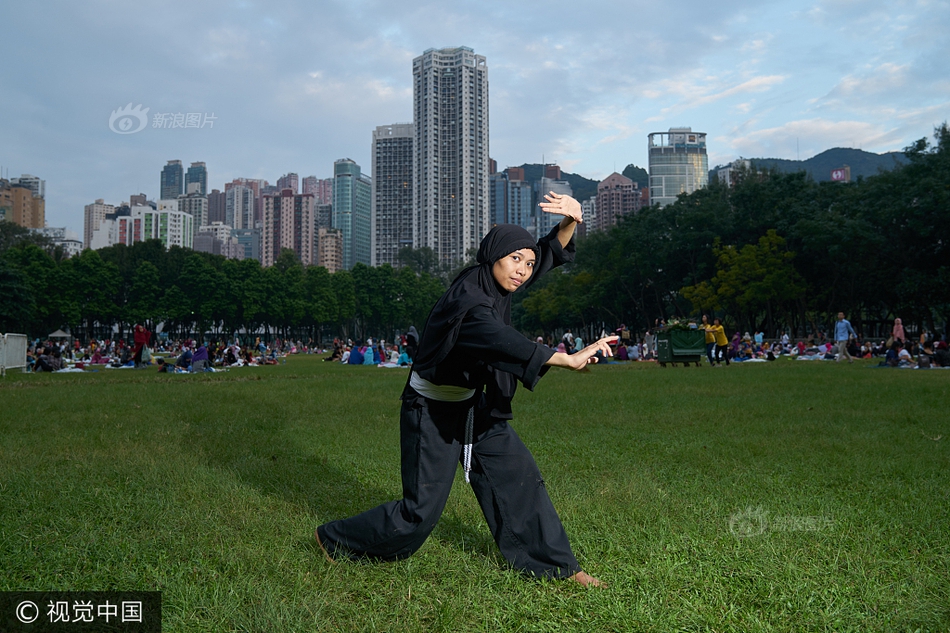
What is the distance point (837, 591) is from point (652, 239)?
5142cm

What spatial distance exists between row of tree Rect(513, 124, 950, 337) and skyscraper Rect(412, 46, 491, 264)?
91025mm

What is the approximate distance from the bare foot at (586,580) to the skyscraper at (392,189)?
15736 cm

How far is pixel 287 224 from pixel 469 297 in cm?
19607

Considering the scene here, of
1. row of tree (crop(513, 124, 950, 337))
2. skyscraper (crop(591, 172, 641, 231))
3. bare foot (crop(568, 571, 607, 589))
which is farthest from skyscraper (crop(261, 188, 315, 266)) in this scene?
bare foot (crop(568, 571, 607, 589))

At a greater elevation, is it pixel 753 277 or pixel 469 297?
pixel 753 277

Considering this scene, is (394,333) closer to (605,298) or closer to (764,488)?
(605,298)

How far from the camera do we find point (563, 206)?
3889 mm

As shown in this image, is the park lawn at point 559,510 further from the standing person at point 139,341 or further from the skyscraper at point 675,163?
the skyscraper at point 675,163

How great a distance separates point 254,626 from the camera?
2.94 metres

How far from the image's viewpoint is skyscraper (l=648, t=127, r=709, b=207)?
177 metres

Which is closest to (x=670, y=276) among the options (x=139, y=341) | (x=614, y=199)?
(x=139, y=341)

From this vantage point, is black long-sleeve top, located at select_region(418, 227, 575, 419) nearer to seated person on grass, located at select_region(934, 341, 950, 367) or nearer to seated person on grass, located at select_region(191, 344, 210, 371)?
seated person on grass, located at select_region(934, 341, 950, 367)

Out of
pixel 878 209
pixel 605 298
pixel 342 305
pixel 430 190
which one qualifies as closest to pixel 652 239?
pixel 605 298

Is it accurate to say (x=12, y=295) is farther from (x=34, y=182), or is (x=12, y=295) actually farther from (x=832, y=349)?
(x=34, y=182)
